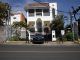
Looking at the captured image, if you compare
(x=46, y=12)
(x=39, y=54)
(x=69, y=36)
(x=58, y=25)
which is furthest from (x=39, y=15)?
(x=39, y=54)

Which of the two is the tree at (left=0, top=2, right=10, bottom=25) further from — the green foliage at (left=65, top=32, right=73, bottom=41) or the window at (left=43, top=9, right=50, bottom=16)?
the green foliage at (left=65, top=32, right=73, bottom=41)

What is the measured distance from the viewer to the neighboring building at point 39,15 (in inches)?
2473

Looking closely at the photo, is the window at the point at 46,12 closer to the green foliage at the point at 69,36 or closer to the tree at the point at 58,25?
the tree at the point at 58,25

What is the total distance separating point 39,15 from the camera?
6356 cm

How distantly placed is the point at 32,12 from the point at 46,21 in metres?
3.92

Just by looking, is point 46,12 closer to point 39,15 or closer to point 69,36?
point 39,15

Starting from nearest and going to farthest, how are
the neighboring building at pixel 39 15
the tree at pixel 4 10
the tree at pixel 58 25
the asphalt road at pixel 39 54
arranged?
the asphalt road at pixel 39 54, the tree at pixel 58 25, the tree at pixel 4 10, the neighboring building at pixel 39 15

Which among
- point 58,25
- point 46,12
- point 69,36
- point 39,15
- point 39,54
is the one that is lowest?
point 39,54

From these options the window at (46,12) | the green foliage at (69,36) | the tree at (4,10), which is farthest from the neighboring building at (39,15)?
the green foliage at (69,36)

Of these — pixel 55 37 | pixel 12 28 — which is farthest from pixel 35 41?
pixel 12 28

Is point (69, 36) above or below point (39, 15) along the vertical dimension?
below

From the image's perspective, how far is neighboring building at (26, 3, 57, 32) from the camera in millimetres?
62812

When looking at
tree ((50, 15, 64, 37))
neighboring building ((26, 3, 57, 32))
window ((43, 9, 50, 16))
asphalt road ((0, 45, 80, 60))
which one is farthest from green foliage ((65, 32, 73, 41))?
asphalt road ((0, 45, 80, 60))

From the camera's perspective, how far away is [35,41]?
43250 millimetres
